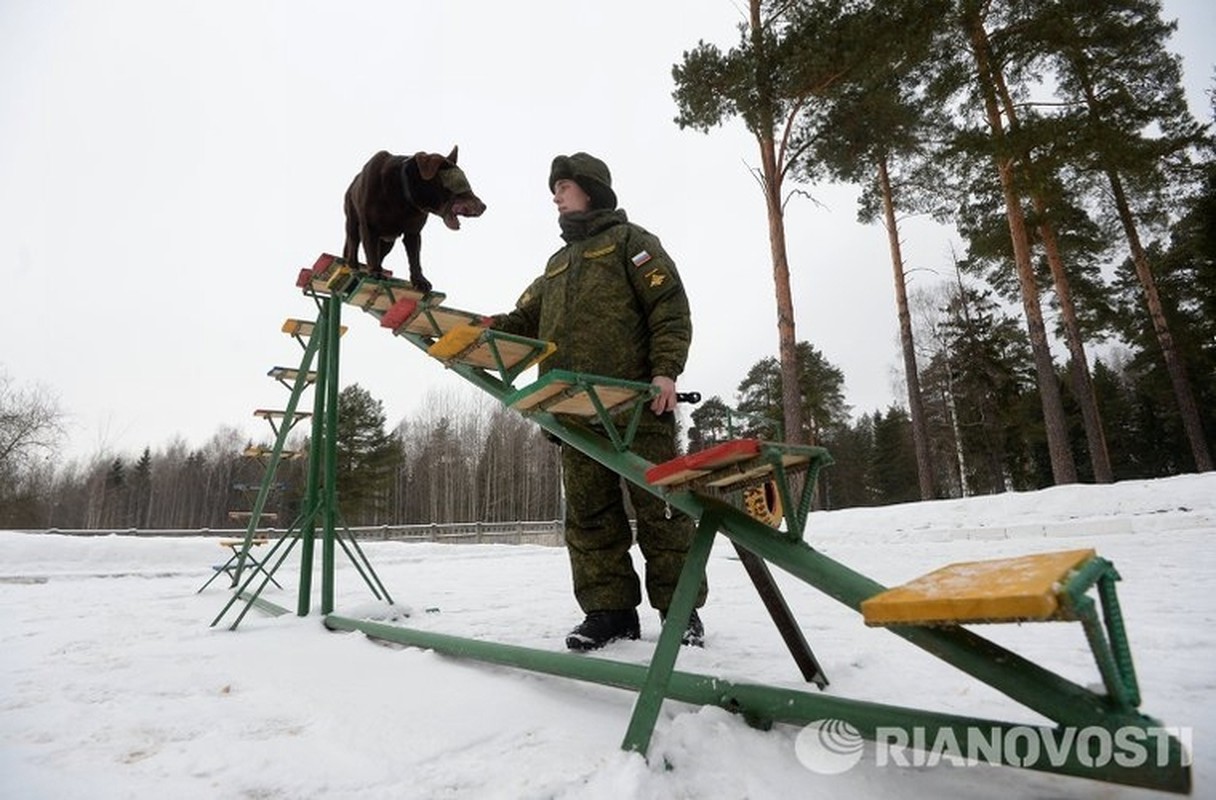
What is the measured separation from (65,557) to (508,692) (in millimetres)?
9668

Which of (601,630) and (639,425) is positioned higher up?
(639,425)

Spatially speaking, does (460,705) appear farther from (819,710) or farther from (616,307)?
(616,307)

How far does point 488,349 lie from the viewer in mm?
2082

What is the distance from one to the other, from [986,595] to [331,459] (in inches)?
133

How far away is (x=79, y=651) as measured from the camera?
8.16 feet

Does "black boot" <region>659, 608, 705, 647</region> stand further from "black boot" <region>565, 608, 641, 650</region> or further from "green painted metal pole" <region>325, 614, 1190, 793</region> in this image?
"green painted metal pole" <region>325, 614, 1190, 793</region>

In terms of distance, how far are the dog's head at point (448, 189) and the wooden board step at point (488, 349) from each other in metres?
1.55

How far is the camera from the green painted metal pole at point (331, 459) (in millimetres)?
3191

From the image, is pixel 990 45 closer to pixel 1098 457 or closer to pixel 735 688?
pixel 1098 457

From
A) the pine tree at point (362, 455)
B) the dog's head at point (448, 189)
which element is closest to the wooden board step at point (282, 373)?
the dog's head at point (448, 189)

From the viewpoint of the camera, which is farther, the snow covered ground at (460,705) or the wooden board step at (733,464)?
the wooden board step at (733,464)

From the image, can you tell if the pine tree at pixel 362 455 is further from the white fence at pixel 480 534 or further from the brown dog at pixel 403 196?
the brown dog at pixel 403 196

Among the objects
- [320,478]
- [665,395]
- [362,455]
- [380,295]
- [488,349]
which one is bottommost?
[320,478]

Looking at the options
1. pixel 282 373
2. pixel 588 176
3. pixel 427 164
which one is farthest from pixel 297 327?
pixel 588 176
